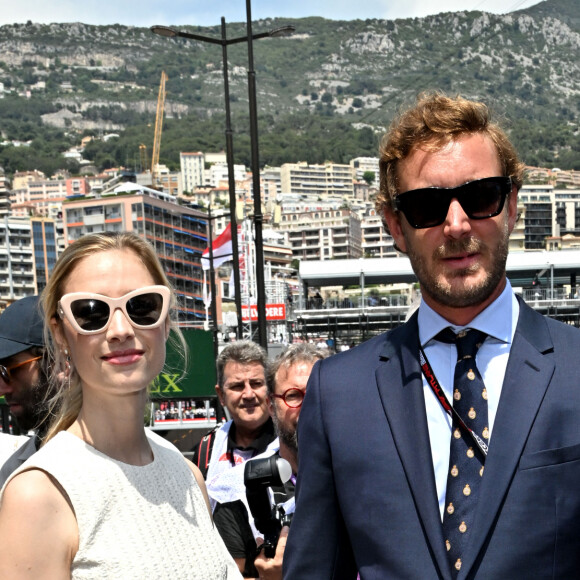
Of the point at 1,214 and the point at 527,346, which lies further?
the point at 1,214

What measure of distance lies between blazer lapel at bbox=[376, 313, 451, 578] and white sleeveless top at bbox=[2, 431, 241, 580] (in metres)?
0.59

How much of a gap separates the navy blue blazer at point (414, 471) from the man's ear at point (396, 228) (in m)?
0.24

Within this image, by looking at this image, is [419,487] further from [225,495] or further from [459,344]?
[225,495]

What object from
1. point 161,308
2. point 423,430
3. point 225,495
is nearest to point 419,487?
point 423,430

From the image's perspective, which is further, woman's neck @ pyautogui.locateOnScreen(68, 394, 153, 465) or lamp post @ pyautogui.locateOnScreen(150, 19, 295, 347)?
lamp post @ pyautogui.locateOnScreen(150, 19, 295, 347)

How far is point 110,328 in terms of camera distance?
2381 millimetres

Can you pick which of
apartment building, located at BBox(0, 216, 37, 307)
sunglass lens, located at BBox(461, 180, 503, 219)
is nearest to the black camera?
sunglass lens, located at BBox(461, 180, 503, 219)

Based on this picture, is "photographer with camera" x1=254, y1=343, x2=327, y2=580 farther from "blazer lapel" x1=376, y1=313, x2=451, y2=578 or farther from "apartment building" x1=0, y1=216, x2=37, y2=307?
"apartment building" x1=0, y1=216, x2=37, y2=307

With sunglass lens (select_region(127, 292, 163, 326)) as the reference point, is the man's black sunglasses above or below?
above

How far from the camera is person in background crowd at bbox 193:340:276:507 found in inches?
211

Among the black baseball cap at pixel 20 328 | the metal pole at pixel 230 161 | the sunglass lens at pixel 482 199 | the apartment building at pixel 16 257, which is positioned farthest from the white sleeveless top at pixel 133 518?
the apartment building at pixel 16 257

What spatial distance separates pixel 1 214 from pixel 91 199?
171 feet

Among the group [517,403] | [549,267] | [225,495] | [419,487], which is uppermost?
[517,403]

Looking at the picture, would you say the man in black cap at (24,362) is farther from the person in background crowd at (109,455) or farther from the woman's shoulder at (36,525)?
the woman's shoulder at (36,525)
